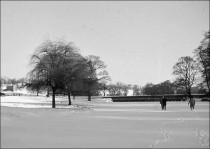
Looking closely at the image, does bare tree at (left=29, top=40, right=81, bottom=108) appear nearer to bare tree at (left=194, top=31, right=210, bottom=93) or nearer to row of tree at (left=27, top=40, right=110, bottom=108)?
row of tree at (left=27, top=40, right=110, bottom=108)

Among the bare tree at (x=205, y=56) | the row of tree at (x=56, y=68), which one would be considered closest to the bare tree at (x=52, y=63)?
the row of tree at (x=56, y=68)

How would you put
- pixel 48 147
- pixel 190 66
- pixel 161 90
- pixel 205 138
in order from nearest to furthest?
pixel 48 147 < pixel 205 138 < pixel 190 66 < pixel 161 90

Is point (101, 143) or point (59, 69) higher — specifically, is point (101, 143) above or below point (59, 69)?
below

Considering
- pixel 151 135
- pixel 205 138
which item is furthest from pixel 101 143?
pixel 205 138

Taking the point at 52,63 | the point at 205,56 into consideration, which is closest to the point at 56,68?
the point at 52,63

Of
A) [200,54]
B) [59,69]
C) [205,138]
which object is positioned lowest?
[205,138]

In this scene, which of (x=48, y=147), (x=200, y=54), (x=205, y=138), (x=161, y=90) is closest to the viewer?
(x=48, y=147)

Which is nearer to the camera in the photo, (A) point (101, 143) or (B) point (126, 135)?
(A) point (101, 143)

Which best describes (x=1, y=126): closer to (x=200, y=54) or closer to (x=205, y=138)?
(x=205, y=138)

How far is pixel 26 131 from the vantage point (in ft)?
36.6

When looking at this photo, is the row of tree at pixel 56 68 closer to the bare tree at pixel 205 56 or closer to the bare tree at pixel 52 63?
the bare tree at pixel 52 63

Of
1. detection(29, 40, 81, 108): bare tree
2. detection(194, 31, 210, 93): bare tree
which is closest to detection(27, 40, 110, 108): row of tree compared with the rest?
detection(29, 40, 81, 108): bare tree

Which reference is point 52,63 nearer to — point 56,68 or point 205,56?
point 56,68

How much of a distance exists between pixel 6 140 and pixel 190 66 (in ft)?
204
